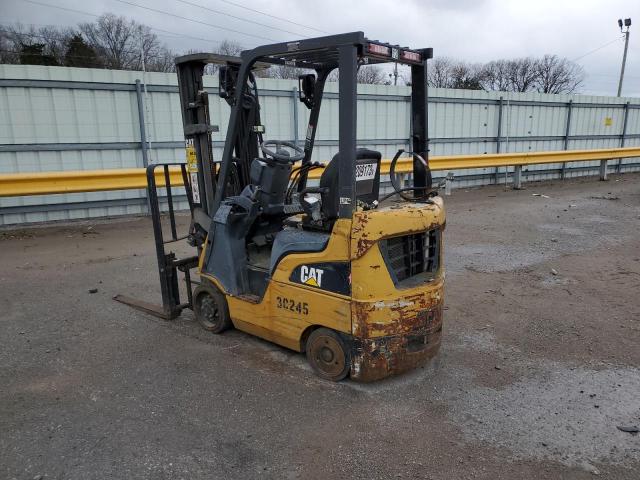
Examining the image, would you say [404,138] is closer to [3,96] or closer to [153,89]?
[153,89]

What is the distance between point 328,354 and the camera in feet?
13.3

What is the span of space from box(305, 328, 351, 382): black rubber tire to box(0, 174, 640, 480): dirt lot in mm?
95

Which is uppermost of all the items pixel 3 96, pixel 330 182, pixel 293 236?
pixel 3 96

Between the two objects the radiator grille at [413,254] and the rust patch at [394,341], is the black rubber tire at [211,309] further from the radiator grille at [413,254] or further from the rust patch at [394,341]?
the radiator grille at [413,254]

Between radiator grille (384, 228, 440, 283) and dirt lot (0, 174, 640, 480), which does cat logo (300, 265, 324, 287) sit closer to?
radiator grille (384, 228, 440, 283)

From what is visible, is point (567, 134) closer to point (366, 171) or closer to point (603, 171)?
point (603, 171)

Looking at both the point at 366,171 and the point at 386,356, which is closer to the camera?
the point at 386,356

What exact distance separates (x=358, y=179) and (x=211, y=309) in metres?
2.11

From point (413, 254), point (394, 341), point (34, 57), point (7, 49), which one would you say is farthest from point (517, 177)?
point (7, 49)

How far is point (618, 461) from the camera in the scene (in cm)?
312

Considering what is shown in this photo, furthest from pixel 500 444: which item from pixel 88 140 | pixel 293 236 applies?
pixel 88 140

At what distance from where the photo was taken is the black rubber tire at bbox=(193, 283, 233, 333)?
4.88m

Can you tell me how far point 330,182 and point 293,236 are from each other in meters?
0.61

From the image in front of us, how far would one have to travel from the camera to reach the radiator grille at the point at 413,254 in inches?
157
